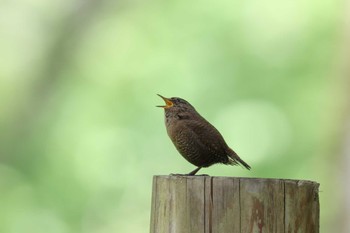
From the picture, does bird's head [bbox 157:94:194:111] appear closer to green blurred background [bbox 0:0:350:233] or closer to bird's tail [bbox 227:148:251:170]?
bird's tail [bbox 227:148:251:170]

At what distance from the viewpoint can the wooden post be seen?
362 centimetres

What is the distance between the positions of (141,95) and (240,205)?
10368 millimetres

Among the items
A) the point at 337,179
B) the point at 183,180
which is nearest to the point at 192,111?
the point at 183,180

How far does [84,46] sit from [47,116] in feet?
4.23

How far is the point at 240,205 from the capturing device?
3.62 metres

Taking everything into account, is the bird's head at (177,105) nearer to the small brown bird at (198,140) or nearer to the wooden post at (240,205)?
the small brown bird at (198,140)

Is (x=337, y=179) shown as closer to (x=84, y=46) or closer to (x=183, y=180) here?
(x=84, y=46)

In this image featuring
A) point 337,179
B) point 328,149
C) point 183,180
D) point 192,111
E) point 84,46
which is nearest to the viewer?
point 183,180

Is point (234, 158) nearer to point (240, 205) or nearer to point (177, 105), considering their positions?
point (177, 105)

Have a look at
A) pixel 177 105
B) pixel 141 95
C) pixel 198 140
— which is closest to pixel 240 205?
pixel 198 140

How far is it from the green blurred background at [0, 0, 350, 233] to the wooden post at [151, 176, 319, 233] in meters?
9.46

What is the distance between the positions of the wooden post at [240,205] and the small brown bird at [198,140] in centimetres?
87

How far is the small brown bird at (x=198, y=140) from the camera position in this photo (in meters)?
4.64

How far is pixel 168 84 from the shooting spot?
45.3 ft
